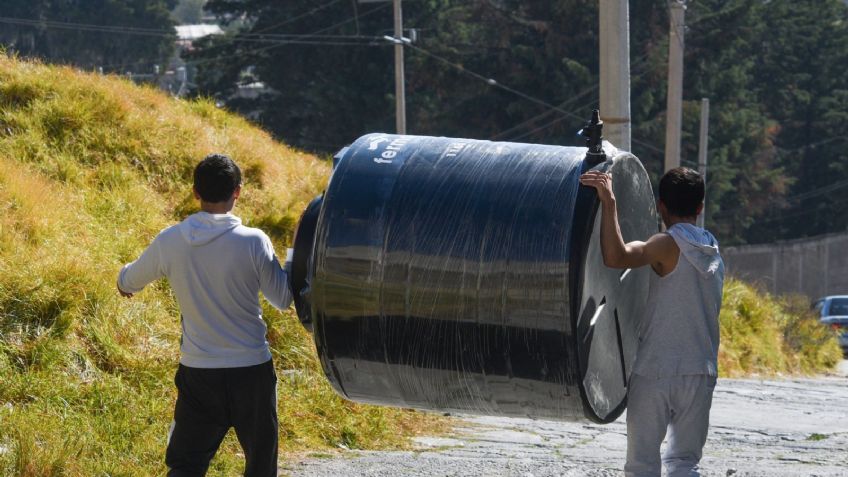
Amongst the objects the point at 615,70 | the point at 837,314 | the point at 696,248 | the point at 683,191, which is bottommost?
the point at 837,314

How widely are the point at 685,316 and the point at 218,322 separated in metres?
1.87

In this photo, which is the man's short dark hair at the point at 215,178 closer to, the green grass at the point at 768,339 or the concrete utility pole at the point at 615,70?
the concrete utility pole at the point at 615,70

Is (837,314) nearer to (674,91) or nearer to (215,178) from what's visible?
(674,91)

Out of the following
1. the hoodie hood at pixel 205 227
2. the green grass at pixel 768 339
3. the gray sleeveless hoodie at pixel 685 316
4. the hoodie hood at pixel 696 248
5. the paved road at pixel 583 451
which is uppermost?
the hoodie hood at pixel 205 227

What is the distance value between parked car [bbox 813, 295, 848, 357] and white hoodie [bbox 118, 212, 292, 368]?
2309 cm

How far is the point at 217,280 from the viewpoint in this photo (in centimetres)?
474

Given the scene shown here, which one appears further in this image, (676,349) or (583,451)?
(583,451)

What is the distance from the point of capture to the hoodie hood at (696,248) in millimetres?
4820

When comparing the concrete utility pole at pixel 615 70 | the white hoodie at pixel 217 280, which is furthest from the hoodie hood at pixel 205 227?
the concrete utility pole at pixel 615 70

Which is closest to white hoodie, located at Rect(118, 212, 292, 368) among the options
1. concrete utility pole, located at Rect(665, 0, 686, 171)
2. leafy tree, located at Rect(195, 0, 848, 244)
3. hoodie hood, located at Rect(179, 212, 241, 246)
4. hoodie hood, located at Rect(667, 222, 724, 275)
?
hoodie hood, located at Rect(179, 212, 241, 246)

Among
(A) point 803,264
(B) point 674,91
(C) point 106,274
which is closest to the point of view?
(C) point 106,274

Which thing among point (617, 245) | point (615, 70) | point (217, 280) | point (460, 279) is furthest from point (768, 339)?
point (217, 280)

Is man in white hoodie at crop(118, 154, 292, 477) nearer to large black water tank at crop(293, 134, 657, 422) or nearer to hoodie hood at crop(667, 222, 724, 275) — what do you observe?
large black water tank at crop(293, 134, 657, 422)

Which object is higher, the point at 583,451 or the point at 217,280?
the point at 217,280
